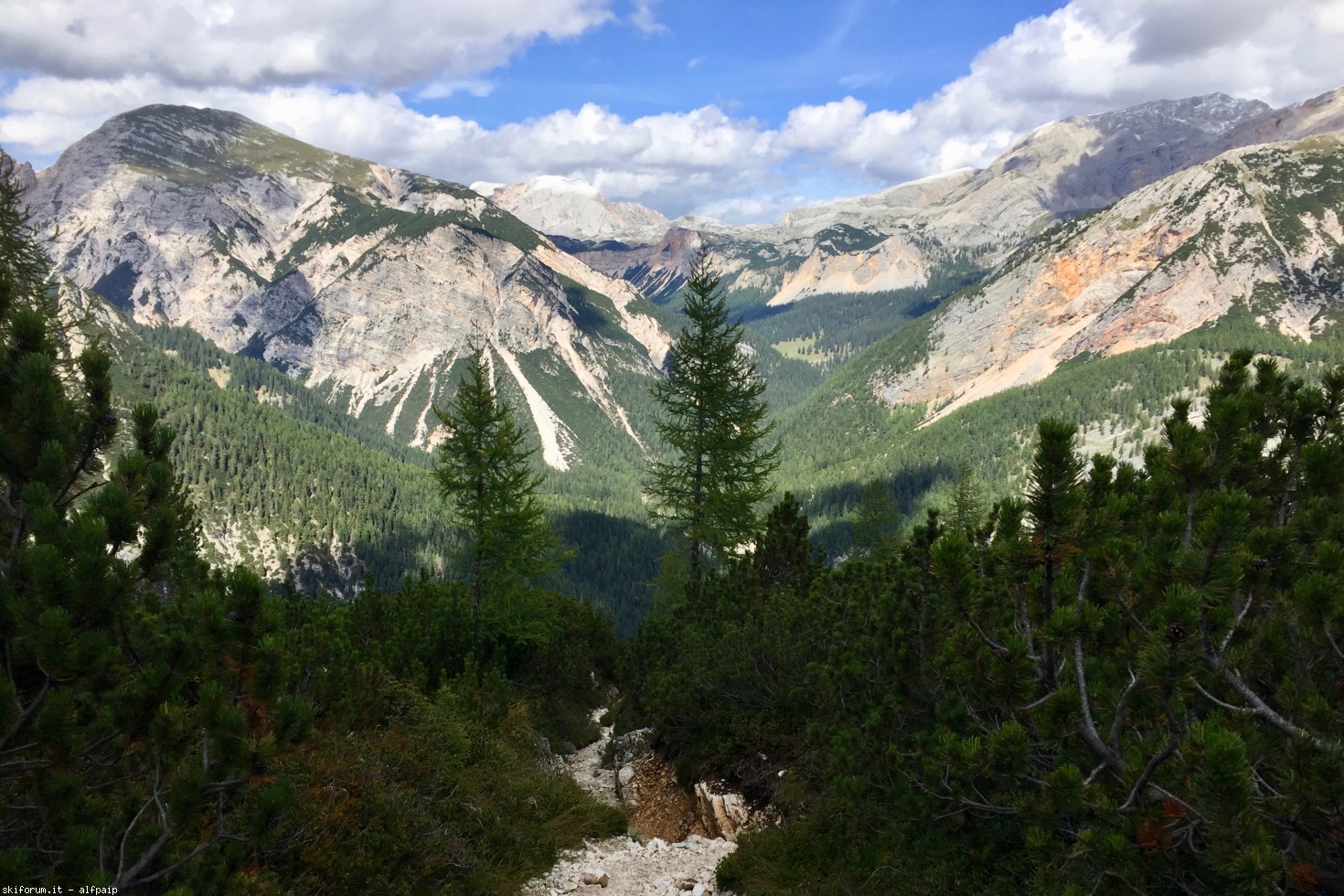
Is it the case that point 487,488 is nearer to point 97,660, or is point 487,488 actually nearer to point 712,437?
point 712,437

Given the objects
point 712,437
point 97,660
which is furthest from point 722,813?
point 712,437

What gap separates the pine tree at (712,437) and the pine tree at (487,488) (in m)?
4.59

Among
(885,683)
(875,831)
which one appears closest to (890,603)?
(885,683)

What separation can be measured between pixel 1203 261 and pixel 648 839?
8283 inches

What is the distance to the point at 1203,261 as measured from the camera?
171 meters

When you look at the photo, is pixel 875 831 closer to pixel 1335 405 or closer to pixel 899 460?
pixel 1335 405

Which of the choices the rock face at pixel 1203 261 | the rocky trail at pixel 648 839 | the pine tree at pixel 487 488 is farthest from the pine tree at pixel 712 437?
the rock face at pixel 1203 261

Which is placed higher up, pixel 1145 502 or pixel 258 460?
pixel 258 460

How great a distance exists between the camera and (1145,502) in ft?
23.9

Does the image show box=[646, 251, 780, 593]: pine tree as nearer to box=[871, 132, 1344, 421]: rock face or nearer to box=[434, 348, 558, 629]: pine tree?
box=[434, 348, 558, 629]: pine tree

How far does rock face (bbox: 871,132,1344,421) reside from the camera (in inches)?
6447

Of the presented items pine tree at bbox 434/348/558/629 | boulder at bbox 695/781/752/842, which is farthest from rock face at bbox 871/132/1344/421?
boulder at bbox 695/781/752/842

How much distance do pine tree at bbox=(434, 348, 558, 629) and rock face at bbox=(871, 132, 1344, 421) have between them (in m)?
191

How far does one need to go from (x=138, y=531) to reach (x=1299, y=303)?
216140 mm
